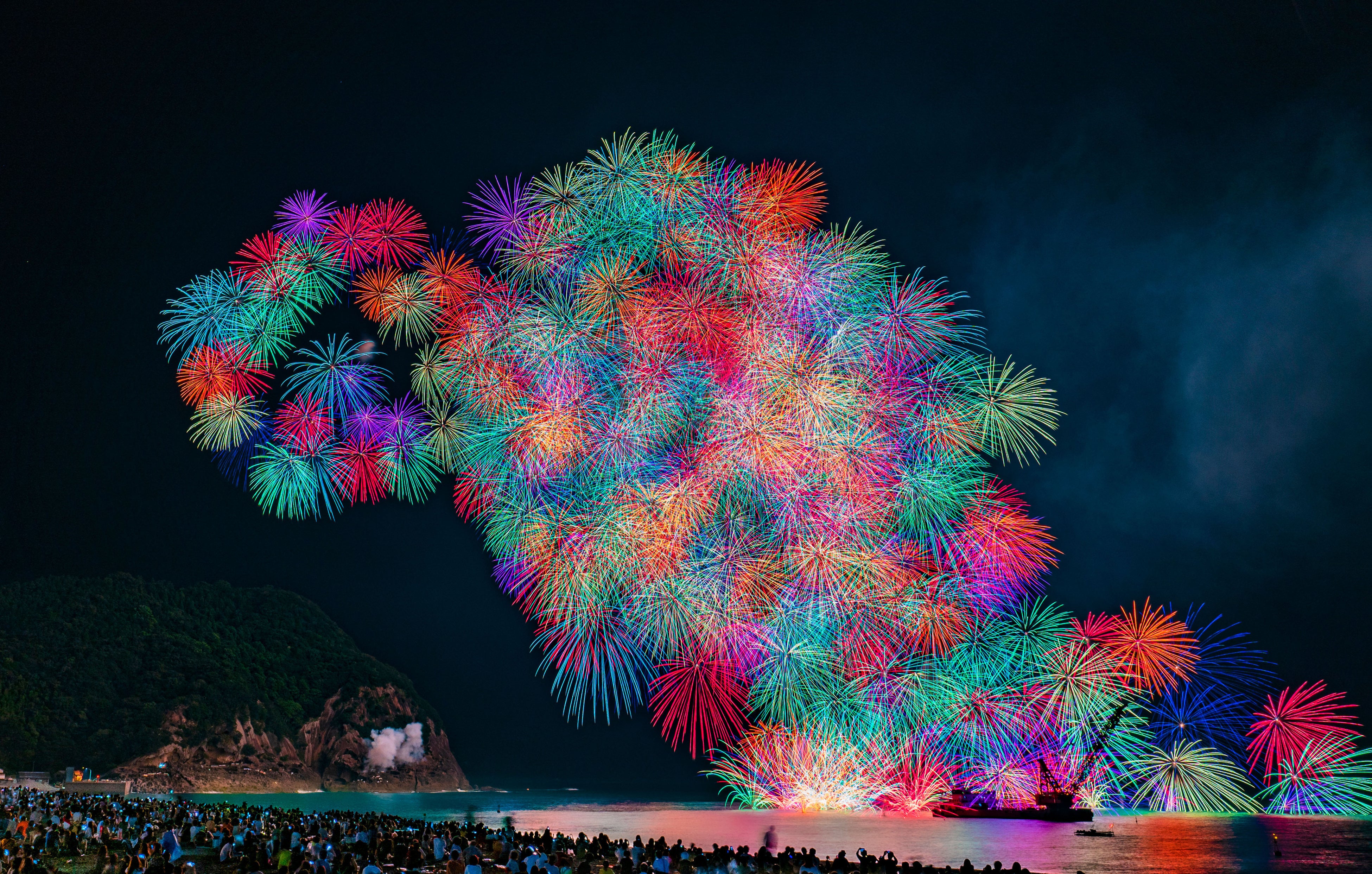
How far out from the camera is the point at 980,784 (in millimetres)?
75250

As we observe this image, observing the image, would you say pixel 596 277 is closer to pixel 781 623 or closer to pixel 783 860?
pixel 781 623

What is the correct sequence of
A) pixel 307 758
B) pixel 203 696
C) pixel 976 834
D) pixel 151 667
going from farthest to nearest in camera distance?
pixel 307 758 < pixel 151 667 < pixel 203 696 < pixel 976 834

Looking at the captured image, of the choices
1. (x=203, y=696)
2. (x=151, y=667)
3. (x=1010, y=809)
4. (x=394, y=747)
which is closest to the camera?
(x=1010, y=809)

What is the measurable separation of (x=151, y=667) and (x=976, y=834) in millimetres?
116857

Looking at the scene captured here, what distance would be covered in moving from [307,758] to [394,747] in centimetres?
1692

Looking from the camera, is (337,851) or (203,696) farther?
(203,696)

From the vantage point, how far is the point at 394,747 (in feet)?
526

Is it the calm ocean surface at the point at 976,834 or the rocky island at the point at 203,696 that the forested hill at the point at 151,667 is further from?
the calm ocean surface at the point at 976,834

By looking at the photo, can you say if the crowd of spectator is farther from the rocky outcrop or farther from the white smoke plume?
the white smoke plume

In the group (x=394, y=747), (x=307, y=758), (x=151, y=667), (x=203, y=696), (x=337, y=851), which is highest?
(x=151, y=667)

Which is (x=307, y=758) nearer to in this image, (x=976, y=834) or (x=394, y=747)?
(x=394, y=747)

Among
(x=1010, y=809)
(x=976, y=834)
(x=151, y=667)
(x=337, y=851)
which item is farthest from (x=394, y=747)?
(x=337, y=851)

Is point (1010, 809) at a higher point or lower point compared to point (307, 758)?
higher

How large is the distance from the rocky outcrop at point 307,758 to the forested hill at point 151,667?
101cm
